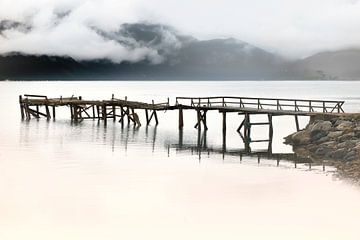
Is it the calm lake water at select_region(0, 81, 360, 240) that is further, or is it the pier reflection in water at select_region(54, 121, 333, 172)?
the pier reflection in water at select_region(54, 121, 333, 172)

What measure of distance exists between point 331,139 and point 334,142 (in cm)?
130

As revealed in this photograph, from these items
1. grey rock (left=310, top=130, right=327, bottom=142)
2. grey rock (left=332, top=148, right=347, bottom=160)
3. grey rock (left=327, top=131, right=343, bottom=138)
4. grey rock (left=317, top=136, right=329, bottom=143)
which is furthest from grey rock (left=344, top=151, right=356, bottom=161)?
grey rock (left=310, top=130, right=327, bottom=142)

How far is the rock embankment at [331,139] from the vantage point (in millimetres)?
41969

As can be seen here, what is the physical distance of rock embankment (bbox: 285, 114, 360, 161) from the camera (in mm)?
41969

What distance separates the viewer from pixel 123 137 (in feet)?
199

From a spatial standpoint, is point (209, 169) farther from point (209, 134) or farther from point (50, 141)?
point (209, 134)

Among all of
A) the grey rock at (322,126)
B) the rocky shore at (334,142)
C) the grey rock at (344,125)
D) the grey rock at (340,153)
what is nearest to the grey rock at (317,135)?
the rocky shore at (334,142)

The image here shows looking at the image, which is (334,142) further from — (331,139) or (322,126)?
(322,126)

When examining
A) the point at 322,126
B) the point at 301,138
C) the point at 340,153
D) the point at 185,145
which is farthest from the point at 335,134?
the point at 185,145

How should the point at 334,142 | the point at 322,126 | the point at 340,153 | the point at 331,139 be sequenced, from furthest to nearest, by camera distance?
the point at 322,126 < the point at 331,139 < the point at 334,142 < the point at 340,153

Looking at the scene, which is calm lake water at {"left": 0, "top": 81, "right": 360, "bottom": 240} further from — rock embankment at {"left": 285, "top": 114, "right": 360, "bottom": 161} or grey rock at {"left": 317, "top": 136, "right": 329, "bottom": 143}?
grey rock at {"left": 317, "top": 136, "right": 329, "bottom": 143}

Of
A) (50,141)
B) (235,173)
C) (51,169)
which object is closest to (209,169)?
(235,173)

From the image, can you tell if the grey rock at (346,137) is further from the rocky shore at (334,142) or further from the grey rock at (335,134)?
the grey rock at (335,134)

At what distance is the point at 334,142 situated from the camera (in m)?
45.2
